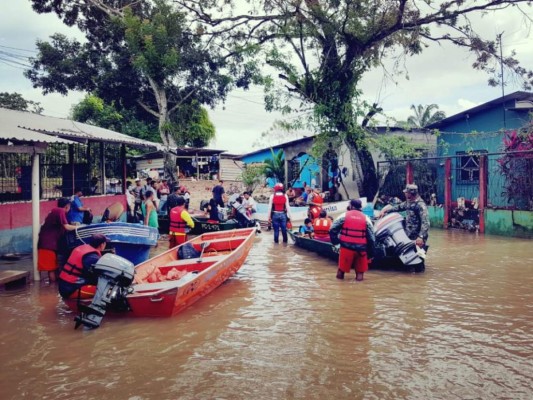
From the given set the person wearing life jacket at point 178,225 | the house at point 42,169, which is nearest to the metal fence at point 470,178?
the person wearing life jacket at point 178,225

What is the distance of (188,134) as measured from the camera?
86.5 feet

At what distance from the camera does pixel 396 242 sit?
940 cm

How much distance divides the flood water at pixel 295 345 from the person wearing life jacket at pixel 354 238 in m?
0.43

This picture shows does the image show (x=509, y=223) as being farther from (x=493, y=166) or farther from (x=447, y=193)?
(x=447, y=193)

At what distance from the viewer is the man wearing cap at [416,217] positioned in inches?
357

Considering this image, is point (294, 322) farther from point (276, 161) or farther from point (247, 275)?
point (276, 161)

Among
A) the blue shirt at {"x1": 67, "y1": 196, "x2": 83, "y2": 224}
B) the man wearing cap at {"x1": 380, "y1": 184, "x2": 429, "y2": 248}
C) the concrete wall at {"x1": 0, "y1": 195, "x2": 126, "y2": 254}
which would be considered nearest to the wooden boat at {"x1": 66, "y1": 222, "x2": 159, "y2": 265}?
the blue shirt at {"x1": 67, "y1": 196, "x2": 83, "y2": 224}

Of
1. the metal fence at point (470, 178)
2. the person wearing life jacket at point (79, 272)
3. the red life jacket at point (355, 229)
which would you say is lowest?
the person wearing life jacket at point (79, 272)

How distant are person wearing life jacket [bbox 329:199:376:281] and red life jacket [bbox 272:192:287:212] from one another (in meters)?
4.60

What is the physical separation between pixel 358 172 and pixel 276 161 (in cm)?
666

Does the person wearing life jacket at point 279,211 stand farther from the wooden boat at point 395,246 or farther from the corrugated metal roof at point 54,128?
the corrugated metal roof at point 54,128

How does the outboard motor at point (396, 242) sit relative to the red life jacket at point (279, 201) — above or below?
below

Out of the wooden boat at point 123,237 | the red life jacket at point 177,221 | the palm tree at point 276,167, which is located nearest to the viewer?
the wooden boat at point 123,237

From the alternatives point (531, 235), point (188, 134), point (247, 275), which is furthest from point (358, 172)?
point (247, 275)
